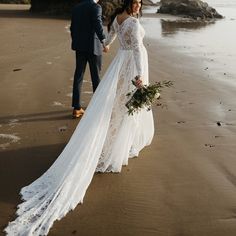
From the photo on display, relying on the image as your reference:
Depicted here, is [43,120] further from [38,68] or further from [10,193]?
[38,68]

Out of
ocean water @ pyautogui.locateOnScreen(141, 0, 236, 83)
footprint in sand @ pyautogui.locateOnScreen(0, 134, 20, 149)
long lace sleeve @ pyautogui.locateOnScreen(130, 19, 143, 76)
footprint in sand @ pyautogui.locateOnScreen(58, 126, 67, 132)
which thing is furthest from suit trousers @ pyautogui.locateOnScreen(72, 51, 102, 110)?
ocean water @ pyautogui.locateOnScreen(141, 0, 236, 83)

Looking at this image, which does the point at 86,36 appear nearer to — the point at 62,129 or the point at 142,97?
the point at 62,129

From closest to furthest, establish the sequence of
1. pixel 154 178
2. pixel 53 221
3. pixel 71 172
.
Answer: pixel 53 221, pixel 71 172, pixel 154 178

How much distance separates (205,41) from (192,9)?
11186 mm

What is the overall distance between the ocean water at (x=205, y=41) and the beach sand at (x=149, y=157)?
0.61 m

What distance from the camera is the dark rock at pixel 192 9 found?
81.1 feet

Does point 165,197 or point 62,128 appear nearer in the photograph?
point 165,197

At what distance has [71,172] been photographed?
4.27 m

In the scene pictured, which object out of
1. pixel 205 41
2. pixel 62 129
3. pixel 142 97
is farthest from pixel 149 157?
pixel 205 41

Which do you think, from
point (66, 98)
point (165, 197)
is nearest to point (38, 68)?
point (66, 98)

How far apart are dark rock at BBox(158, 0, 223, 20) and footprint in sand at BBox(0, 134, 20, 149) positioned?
19705 mm

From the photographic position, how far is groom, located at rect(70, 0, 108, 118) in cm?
625

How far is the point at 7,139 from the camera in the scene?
19.2ft

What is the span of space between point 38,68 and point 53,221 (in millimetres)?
6353
